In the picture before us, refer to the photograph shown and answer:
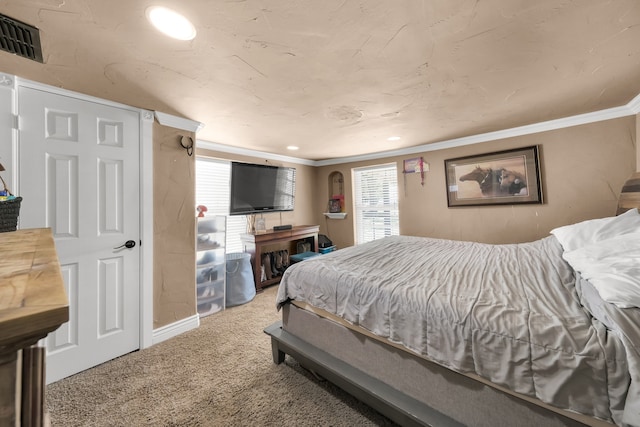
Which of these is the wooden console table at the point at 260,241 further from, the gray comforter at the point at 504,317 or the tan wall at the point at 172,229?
the gray comforter at the point at 504,317

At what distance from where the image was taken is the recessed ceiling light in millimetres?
1140

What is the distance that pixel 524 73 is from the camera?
173cm

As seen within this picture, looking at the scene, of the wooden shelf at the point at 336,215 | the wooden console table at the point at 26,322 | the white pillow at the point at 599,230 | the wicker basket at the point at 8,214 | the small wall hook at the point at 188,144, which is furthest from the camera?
the wooden shelf at the point at 336,215

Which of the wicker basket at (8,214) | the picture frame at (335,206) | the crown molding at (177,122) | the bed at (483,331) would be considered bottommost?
the bed at (483,331)

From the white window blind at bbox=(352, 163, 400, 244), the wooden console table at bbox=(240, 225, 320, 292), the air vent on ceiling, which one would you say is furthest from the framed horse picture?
Answer: the air vent on ceiling

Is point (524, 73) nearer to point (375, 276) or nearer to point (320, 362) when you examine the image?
point (375, 276)

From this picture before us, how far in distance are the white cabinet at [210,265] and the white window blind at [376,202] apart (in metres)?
2.62

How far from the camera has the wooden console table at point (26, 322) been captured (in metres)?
0.27

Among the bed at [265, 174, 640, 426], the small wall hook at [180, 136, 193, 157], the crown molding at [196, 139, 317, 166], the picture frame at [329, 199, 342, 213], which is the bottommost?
the bed at [265, 174, 640, 426]

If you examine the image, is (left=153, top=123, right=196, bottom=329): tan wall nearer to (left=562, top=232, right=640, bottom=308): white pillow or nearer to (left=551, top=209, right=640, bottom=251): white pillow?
(left=562, top=232, right=640, bottom=308): white pillow

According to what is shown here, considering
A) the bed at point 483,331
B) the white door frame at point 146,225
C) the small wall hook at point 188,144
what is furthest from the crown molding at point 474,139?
the bed at point 483,331

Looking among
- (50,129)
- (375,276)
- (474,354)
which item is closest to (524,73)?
(375,276)

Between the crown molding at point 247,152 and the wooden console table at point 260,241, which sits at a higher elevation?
the crown molding at point 247,152

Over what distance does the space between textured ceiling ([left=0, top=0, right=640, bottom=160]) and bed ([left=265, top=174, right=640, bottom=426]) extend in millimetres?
1162
